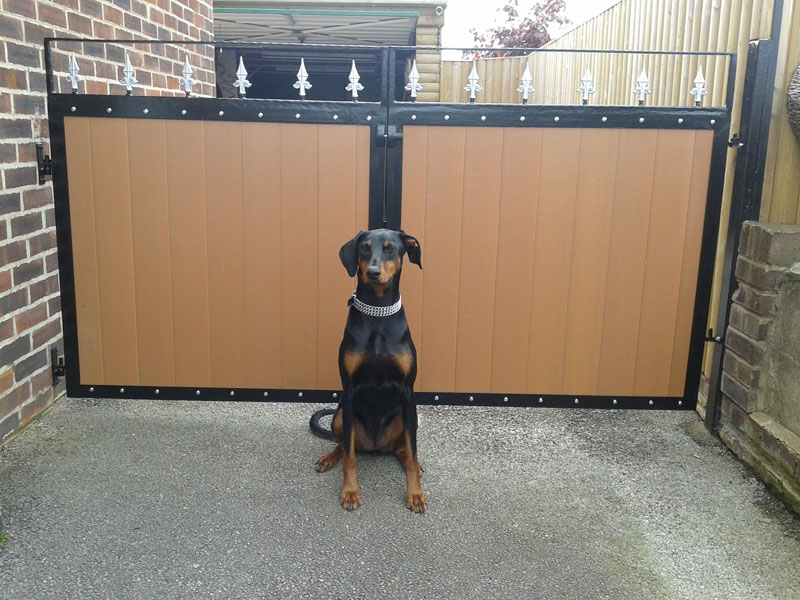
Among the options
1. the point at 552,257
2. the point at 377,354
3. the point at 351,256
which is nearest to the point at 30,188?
the point at 351,256

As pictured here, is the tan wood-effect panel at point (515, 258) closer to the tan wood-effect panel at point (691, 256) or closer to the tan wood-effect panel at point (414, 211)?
the tan wood-effect panel at point (414, 211)

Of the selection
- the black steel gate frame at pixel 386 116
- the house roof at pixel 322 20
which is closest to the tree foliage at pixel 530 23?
the house roof at pixel 322 20

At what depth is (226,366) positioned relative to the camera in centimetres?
416

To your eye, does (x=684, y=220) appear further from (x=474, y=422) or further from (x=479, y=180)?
(x=474, y=422)

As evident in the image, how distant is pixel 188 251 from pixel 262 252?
0.40 meters

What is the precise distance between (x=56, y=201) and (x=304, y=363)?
Answer: 5.18 feet

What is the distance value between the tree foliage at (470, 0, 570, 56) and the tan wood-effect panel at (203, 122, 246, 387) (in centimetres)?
1264

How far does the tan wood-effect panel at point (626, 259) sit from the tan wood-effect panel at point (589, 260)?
0.03 metres

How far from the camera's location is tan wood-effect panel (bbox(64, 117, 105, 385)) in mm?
3877

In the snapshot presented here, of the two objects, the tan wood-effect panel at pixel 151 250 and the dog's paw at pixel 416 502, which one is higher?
the tan wood-effect panel at pixel 151 250

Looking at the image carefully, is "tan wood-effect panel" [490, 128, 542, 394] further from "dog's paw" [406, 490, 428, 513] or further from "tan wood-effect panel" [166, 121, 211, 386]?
"tan wood-effect panel" [166, 121, 211, 386]

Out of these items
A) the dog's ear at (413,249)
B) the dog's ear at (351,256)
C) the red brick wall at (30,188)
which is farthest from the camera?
the red brick wall at (30,188)

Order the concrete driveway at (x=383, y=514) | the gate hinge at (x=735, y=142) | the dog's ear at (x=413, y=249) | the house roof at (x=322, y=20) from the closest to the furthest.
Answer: the concrete driveway at (x=383, y=514) < the dog's ear at (x=413, y=249) < the gate hinge at (x=735, y=142) < the house roof at (x=322, y=20)

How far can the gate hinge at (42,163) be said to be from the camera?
3795mm
